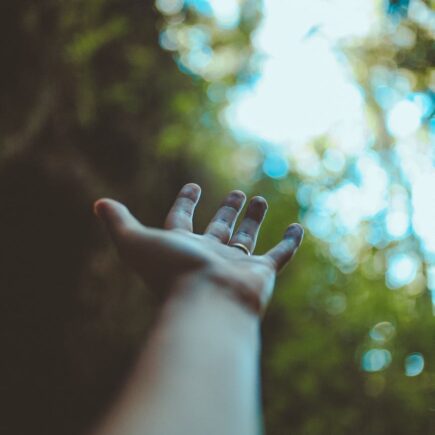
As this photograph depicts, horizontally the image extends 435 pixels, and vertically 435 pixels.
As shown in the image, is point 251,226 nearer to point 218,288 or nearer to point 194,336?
point 218,288

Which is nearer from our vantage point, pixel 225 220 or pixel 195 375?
pixel 195 375

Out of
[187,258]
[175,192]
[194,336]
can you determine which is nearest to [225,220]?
[187,258]

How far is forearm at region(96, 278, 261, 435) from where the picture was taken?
63 centimetres

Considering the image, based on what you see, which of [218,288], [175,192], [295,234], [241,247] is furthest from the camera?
[175,192]

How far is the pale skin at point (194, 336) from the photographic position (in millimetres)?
643

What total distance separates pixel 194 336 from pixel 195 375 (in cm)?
9

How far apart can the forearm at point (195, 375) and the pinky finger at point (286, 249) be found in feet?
1.39

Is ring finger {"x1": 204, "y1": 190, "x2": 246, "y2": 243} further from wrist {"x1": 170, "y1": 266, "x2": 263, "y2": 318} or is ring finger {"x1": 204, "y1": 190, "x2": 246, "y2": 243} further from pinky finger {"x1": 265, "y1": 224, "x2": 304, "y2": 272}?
wrist {"x1": 170, "y1": 266, "x2": 263, "y2": 318}

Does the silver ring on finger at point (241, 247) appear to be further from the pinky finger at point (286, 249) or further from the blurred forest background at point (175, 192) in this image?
the blurred forest background at point (175, 192)

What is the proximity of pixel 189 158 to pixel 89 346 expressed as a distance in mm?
1960

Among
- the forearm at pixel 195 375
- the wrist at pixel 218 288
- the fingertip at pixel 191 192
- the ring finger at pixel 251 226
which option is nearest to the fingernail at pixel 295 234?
the ring finger at pixel 251 226

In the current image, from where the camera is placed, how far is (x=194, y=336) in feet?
2.58

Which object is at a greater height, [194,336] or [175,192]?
[175,192]

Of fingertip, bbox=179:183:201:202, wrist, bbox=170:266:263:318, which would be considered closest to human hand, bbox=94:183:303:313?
wrist, bbox=170:266:263:318
